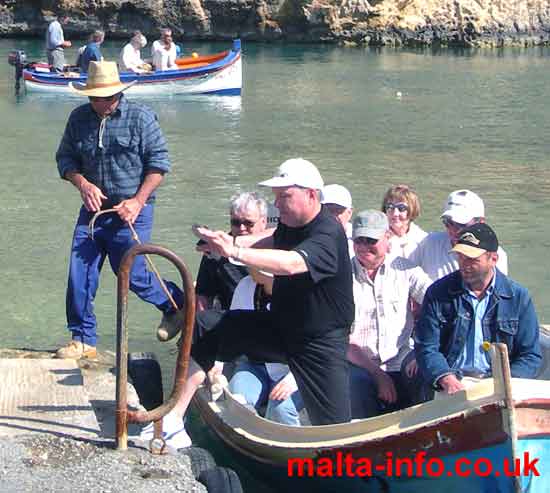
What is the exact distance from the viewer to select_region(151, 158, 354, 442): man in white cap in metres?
5.17

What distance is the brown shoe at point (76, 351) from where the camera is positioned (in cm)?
696

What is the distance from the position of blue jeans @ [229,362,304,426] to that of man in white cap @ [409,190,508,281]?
1215 mm

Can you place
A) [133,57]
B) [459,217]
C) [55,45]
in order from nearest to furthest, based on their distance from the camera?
[459,217] < [133,57] < [55,45]

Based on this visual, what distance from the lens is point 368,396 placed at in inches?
244

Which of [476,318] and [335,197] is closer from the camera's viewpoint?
[476,318]

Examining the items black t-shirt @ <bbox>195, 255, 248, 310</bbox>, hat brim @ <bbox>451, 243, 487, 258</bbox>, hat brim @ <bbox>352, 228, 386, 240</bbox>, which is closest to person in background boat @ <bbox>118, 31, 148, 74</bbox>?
black t-shirt @ <bbox>195, 255, 248, 310</bbox>

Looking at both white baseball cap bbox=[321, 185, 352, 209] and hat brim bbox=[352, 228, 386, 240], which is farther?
white baseball cap bbox=[321, 185, 352, 209]

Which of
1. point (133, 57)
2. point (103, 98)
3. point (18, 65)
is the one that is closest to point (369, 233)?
point (103, 98)

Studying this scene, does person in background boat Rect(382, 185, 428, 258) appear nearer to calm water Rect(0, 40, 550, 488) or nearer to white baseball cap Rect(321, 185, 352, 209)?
white baseball cap Rect(321, 185, 352, 209)

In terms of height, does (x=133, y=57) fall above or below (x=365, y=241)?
below

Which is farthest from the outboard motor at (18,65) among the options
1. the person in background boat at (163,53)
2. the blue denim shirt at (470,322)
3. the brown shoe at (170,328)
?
the blue denim shirt at (470,322)

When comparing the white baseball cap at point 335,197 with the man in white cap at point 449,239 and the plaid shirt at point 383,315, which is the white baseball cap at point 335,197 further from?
the plaid shirt at point 383,315

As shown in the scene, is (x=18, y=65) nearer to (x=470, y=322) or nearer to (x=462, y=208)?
(x=462, y=208)

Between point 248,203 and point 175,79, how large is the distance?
17675mm
